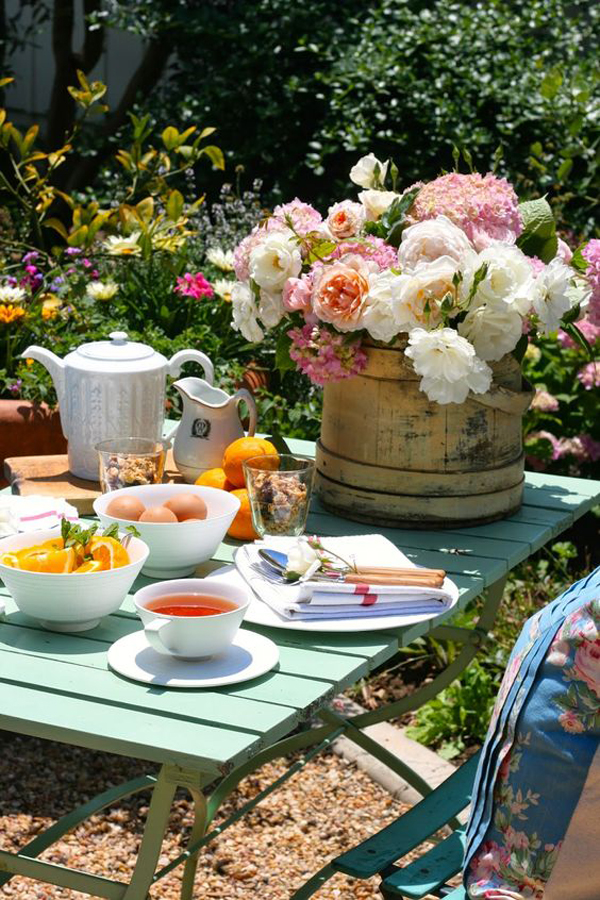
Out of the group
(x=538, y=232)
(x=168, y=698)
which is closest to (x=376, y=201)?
(x=538, y=232)

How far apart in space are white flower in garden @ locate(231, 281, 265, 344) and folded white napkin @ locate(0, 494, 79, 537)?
0.48m

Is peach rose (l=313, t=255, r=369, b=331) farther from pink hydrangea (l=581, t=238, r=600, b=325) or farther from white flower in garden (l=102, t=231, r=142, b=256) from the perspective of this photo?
white flower in garden (l=102, t=231, r=142, b=256)

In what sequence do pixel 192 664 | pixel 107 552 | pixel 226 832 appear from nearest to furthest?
pixel 192 664 < pixel 107 552 < pixel 226 832

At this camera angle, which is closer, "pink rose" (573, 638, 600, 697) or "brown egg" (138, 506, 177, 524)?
"pink rose" (573, 638, 600, 697)

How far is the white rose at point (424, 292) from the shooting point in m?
2.11

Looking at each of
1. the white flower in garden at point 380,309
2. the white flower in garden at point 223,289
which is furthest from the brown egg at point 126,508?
the white flower in garden at point 223,289

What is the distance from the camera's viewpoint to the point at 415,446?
2.36 metres

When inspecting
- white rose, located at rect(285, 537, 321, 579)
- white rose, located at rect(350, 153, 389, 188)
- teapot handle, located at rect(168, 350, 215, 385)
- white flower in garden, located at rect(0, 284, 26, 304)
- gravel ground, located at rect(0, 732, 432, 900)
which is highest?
white rose, located at rect(350, 153, 389, 188)

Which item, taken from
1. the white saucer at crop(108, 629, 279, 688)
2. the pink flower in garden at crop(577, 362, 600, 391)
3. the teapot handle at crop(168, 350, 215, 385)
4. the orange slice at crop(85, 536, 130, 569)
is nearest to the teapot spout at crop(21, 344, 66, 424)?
the teapot handle at crop(168, 350, 215, 385)

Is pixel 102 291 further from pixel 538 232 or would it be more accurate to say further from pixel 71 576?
pixel 71 576

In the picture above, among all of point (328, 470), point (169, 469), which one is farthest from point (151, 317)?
point (328, 470)

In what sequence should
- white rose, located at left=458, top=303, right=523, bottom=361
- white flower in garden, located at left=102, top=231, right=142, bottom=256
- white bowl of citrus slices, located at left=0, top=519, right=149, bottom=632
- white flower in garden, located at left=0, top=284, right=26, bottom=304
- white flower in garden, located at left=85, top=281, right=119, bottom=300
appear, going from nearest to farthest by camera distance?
white bowl of citrus slices, located at left=0, top=519, right=149, bottom=632 → white rose, located at left=458, top=303, right=523, bottom=361 → white flower in garden, located at left=0, top=284, right=26, bottom=304 → white flower in garden, located at left=85, top=281, right=119, bottom=300 → white flower in garden, located at left=102, top=231, right=142, bottom=256

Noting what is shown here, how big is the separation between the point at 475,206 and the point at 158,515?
794 millimetres

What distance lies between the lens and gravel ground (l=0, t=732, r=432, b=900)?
9.68ft
